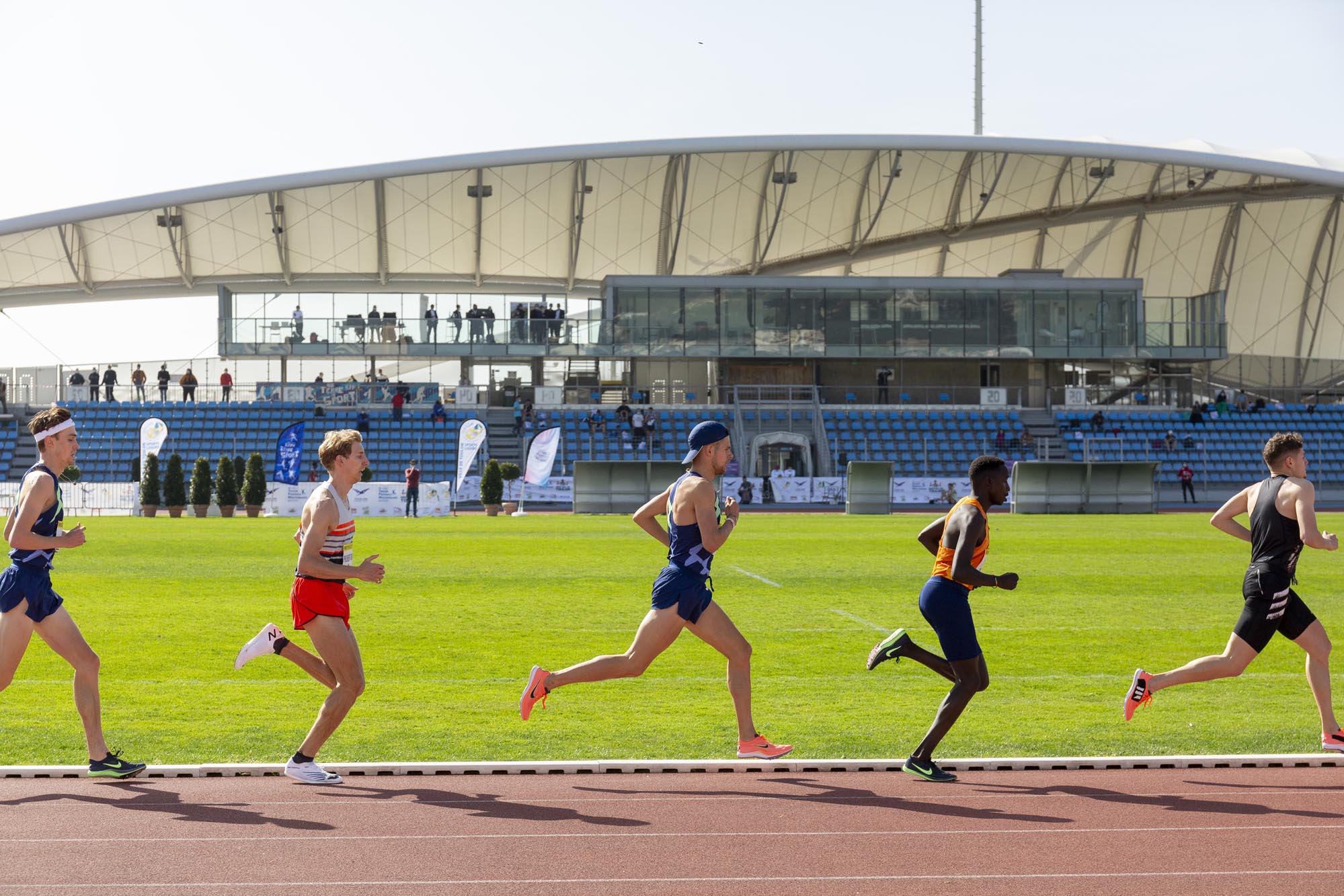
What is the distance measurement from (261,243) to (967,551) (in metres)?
68.5

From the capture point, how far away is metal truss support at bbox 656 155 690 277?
221ft

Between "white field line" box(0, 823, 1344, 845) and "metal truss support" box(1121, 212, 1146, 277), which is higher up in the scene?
"metal truss support" box(1121, 212, 1146, 277)

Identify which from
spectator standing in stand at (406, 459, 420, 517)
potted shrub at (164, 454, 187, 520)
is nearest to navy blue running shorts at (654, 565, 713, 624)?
spectator standing in stand at (406, 459, 420, 517)

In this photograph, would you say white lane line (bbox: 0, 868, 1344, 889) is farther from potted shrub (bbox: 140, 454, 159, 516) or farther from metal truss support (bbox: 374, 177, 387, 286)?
metal truss support (bbox: 374, 177, 387, 286)

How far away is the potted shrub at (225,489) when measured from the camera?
139 ft

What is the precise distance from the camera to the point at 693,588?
7.79 metres

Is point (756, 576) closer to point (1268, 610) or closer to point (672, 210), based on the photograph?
point (1268, 610)

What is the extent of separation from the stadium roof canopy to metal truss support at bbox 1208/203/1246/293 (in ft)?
0.41

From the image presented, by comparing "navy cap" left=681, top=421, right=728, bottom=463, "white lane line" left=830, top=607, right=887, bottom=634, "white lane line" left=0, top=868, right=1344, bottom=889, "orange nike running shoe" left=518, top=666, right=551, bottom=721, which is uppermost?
"navy cap" left=681, top=421, right=728, bottom=463

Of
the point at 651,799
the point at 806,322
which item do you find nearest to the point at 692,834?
the point at 651,799

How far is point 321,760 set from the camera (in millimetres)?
8273

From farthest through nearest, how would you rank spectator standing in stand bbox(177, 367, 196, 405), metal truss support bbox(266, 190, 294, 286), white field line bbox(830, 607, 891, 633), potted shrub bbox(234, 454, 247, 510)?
metal truss support bbox(266, 190, 294, 286) < spectator standing in stand bbox(177, 367, 196, 405) < potted shrub bbox(234, 454, 247, 510) < white field line bbox(830, 607, 891, 633)

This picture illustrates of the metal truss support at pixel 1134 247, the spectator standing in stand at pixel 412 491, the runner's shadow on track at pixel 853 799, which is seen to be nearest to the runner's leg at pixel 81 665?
the runner's shadow on track at pixel 853 799

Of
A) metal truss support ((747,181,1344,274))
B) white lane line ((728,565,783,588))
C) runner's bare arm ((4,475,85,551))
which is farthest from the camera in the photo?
metal truss support ((747,181,1344,274))
